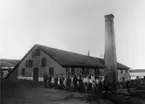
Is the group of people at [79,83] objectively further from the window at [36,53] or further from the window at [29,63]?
the window at [29,63]

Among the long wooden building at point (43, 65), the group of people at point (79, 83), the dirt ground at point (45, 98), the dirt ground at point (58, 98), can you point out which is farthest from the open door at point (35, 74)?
the dirt ground at point (45, 98)

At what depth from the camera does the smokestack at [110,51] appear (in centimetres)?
2384

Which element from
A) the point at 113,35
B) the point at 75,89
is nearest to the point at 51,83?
the point at 75,89

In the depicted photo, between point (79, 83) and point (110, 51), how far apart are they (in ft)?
29.6

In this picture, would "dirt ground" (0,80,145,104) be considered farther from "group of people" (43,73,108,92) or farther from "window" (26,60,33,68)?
"window" (26,60,33,68)

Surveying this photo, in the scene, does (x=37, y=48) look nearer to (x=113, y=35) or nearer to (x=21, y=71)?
(x=21, y=71)

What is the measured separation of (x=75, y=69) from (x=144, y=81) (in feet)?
40.3

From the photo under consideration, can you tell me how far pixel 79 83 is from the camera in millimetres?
17281

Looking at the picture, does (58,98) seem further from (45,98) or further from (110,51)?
(110,51)

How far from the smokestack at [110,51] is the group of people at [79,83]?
7045 mm

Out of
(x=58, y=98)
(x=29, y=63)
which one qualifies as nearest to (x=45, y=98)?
(x=58, y=98)

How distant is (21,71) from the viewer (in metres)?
24.8

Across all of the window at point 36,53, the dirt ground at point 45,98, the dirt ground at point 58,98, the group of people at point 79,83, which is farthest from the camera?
the window at point 36,53

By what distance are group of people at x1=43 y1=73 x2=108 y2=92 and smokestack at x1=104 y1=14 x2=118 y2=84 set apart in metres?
7.04
